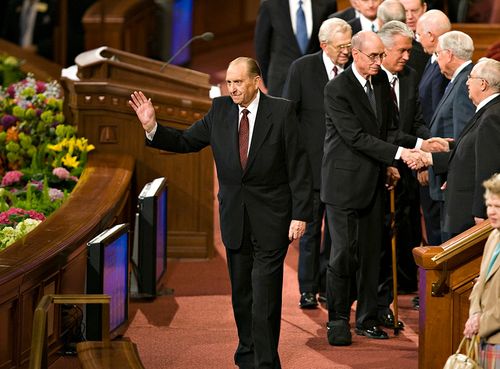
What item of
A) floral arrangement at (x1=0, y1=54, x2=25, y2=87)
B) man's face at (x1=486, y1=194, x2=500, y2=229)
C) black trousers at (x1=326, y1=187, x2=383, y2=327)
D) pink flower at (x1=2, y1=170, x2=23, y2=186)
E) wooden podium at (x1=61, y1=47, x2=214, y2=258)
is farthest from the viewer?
floral arrangement at (x1=0, y1=54, x2=25, y2=87)

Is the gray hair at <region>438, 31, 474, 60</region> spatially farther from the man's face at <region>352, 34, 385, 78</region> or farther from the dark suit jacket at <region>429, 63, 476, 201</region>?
the man's face at <region>352, 34, 385, 78</region>

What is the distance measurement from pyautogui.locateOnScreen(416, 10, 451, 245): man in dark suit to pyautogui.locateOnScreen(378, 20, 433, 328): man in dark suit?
0.45 feet

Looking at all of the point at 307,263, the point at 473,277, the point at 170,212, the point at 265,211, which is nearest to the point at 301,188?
the point at 265,211

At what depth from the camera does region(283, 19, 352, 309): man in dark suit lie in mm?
8023

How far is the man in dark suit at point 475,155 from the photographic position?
6621 millimetres

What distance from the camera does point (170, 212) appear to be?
9188 mm

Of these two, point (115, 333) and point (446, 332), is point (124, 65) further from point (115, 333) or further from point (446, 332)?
point (446, 332)

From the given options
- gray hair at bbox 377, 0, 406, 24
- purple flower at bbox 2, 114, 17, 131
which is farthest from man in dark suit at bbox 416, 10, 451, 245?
purple flower at bbox 2, 114, 17, 131

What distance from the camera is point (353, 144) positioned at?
7109 millimetres

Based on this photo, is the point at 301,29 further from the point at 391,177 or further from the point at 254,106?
the point at 254,106

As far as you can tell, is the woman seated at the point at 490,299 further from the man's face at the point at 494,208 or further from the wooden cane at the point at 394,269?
the wooden cane at the point at 394,269

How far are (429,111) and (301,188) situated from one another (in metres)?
2.24

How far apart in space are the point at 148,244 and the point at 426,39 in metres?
2.21

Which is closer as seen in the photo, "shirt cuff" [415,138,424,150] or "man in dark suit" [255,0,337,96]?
"shirt cuff" [415,138,424,150]
